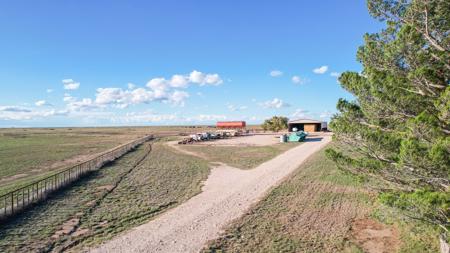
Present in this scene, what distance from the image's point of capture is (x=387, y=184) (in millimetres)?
8523

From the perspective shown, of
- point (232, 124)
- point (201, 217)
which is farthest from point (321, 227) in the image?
point (232, 124)

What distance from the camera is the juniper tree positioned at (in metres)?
5.65

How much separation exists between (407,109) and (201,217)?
28.9 ft

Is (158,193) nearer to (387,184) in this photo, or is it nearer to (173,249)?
(173,249)

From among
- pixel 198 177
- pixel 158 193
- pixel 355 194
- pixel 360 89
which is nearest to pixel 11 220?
pixel 158 193

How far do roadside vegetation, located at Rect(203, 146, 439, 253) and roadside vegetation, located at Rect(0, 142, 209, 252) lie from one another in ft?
14.6

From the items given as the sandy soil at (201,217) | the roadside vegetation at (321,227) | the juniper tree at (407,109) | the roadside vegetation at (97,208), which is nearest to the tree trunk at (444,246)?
the roadside vegetation at (321,227)

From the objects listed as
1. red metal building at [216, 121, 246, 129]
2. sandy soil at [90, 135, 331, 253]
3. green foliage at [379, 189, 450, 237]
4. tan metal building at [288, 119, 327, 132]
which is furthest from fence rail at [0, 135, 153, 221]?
red metal building at [216, 121, 246, 129]

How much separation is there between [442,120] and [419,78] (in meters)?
1.18

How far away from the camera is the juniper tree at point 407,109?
5648 millimetres

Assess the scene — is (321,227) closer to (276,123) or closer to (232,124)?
(276,123)

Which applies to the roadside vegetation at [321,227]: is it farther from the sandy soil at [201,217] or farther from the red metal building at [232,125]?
the red metal building at [232,125]

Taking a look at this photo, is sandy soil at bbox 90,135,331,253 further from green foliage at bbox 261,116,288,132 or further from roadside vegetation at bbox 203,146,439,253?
green foliage at bbox 261,116,288,132

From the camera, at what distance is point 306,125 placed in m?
69.4
